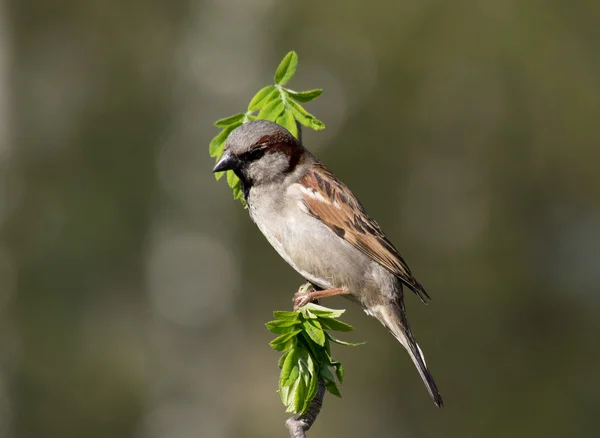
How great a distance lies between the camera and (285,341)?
11.8ft

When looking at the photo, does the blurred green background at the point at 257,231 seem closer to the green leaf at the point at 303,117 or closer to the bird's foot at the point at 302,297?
the bird's foot at the point at 302,297

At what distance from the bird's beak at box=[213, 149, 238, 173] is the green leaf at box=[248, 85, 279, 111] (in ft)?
1.51

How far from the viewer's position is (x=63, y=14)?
60.0 ft

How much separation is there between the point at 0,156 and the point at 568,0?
12.5m

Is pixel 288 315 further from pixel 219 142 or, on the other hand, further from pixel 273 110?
pixel 219 142

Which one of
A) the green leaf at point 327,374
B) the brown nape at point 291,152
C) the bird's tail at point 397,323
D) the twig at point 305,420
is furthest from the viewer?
the bird's tail at point 397,323

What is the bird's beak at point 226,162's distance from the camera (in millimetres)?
4504

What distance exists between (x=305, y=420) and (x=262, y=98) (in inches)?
63.2

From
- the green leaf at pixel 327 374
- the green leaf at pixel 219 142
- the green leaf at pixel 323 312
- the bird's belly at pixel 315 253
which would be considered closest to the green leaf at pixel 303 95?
the green leaf at pixel 219 142

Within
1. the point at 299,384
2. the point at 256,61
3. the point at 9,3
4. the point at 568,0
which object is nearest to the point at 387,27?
the point at 256,61

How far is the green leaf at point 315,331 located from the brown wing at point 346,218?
154cm

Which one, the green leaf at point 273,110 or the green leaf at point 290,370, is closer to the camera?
the green leaf at point 290,370

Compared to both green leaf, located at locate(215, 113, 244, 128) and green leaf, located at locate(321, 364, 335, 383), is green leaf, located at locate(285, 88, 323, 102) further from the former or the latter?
green leaf, located at locate(321, 364, 335, 383)

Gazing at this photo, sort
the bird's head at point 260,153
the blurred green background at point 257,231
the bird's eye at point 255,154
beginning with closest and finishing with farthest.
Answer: the bird's head at point 260,153, the bird's eye at point 255,154, the blurred green background at point 257,231
